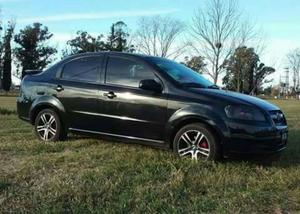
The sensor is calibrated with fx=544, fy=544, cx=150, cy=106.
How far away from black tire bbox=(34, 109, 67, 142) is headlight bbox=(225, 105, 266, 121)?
2.98 meters

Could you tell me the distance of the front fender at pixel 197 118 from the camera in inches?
284

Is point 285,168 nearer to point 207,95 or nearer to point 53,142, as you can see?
point 207,95

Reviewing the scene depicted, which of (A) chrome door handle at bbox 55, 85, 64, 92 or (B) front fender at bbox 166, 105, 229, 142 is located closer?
(B) front fender at bbox 166, 105, 229, 142

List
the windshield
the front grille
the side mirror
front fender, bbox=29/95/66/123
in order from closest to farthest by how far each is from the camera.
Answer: the front grille < the side mirror < the windshield < front fender, bbox=29/95/66/123

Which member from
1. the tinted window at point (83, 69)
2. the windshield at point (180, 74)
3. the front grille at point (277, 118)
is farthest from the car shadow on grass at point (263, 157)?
the windshield at point (180, 74)

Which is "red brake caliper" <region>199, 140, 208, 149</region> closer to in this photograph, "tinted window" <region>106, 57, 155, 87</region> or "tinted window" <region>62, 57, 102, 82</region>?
"tinted window" <region>106, 57, 155, 87</region>

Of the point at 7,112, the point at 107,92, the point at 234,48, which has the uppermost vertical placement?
the point at 234,48

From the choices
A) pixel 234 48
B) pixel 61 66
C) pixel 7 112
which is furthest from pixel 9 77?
pixel 61 66

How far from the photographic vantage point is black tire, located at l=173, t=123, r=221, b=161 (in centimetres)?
725

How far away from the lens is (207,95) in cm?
753

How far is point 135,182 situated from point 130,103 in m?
1.98

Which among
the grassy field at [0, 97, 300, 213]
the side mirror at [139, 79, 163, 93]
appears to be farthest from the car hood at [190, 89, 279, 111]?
the grassy field at [0, 97, 300, 213]

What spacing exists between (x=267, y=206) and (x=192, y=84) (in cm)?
298

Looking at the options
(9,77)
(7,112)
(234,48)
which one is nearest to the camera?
(7,112)
